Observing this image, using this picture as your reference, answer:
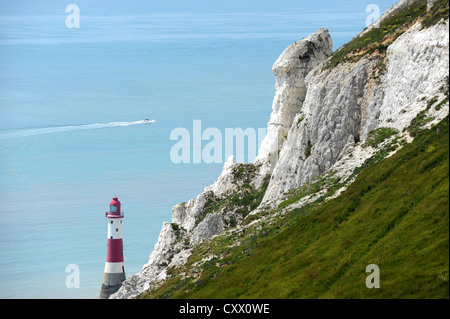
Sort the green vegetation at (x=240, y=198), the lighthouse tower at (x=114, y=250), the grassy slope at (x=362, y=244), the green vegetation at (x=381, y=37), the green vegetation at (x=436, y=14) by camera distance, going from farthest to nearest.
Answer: the lighthouse tower at (x=114, y=250) → the green vegetation at (x=240, y=198) → the green vegetation at (x=381, y=37) → the green vegetation at (x=436, y=14) → the grassy slope at (x=362, y=244)

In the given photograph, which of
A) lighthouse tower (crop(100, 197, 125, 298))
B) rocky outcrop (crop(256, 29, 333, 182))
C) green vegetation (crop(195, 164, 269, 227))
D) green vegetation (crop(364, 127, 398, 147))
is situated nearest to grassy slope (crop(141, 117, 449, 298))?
green vegetation (crop(364, 127, 398, 147))

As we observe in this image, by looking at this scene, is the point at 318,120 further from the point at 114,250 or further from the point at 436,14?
the point at 114,250

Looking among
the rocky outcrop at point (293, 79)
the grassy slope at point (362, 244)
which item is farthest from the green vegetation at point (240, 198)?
the grassy slope at point (362, 244)

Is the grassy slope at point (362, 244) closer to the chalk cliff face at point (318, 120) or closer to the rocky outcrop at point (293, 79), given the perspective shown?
the chalk cliff face at point (318, 120)

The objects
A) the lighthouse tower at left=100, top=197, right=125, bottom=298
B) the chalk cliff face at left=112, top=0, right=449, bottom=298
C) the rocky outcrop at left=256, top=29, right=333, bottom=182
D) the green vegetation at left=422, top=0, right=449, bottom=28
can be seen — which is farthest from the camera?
the lighthouse tower at left=100, top=197, right=125, bottom=298

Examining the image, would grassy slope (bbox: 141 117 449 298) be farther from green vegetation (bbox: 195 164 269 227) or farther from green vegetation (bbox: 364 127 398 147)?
green vegetation (bbox: 195 164 269 227)

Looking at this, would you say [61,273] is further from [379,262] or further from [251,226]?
[379,262]
